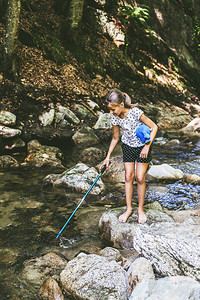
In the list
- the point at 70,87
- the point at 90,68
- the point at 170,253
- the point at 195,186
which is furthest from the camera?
the point at 90,68

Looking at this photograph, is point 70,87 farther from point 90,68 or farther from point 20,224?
point 20,224

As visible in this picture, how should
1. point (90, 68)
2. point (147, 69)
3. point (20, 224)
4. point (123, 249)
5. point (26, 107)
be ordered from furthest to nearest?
point (147, 69)
point (90, 68)
point (26, 107)
point (20, 224)
point (123, 249)

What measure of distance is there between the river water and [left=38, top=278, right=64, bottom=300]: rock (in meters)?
0.10

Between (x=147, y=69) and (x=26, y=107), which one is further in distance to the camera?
(x=147, y=69)

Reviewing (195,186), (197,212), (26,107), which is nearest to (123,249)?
(197,212)

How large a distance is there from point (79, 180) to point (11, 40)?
6.04m

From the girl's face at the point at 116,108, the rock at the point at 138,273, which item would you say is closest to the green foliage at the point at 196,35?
the girl's face at the point at 116,108

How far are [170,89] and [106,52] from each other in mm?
5039

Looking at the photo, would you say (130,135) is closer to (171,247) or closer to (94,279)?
(171,247)

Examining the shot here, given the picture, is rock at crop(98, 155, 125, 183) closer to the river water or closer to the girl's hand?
the river water

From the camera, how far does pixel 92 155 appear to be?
24.9 ft

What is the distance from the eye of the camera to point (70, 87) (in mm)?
10562

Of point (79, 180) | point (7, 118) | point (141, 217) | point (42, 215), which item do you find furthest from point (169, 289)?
point (7, 118)

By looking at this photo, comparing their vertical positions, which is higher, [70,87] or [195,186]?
[70,87]
